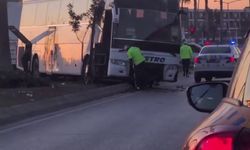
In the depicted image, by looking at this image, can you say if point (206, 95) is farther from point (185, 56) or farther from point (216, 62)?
point (185, 56)

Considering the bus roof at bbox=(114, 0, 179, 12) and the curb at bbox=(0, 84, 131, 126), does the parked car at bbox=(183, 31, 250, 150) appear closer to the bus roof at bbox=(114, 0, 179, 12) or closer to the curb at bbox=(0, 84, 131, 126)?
the curb at bbox=(0, 84, 131, 126)

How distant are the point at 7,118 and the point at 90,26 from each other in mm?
10480

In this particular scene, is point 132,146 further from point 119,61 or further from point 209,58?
point 209,58

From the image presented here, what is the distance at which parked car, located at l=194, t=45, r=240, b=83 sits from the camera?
27.0 m

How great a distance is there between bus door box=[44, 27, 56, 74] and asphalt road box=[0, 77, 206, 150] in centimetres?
999

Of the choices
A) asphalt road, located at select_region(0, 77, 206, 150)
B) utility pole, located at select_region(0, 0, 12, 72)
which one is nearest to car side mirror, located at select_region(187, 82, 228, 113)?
asphalt road, located at select_region(0, 77, 206, 150)

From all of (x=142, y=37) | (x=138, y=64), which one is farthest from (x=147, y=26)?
(x=138, y=64)

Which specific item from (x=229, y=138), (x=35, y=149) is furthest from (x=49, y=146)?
(x=229, y=138)

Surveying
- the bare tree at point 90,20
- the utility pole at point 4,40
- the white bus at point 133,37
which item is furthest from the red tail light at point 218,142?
the utility pole at point 4,40

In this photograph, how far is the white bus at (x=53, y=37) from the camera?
2622cm

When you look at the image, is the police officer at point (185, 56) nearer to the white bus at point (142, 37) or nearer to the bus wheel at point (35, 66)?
the bus wheel at point (35, 66)

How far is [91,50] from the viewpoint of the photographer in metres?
24.4

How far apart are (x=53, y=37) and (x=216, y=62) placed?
23.9ft

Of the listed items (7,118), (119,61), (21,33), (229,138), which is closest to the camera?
(229,138)
